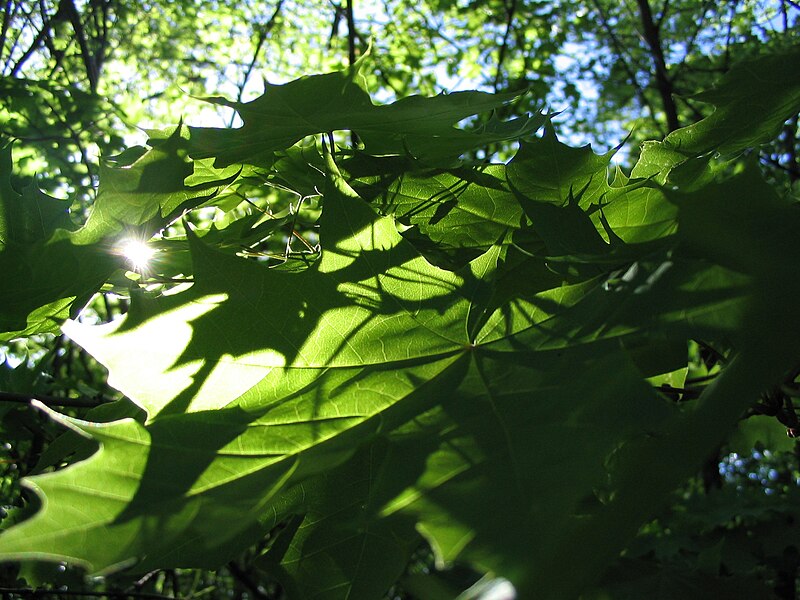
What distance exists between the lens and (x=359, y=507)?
23.0 inches

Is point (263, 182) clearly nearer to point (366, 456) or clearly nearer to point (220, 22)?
point (366, 456)

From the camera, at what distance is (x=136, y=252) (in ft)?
2.35

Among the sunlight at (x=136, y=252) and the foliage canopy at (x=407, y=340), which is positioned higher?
the sunlight at (x=136, y=252)

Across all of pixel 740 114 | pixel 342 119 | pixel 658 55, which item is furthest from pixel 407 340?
pixel 658 55

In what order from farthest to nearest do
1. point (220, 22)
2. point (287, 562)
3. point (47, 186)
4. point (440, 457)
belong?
1. point (220, 22)
2. point (47, 186)
3. point (287, 562)
4. point (440, 457)

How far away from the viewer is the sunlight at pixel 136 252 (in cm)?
71

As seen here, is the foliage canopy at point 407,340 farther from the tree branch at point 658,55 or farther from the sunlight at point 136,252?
the tree branch at point 658,55

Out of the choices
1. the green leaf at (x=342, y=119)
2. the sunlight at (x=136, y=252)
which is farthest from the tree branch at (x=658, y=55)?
the sunlight at (x=136, y=252)

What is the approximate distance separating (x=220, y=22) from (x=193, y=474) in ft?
22.4

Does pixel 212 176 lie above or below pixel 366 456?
above

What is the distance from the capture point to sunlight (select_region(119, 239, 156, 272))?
706mm

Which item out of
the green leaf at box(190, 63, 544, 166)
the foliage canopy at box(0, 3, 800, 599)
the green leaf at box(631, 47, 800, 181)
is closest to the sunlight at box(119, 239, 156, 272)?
the foliage canopy at box(0, 3, 800, 599)

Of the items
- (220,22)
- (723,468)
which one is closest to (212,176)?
(723,468)

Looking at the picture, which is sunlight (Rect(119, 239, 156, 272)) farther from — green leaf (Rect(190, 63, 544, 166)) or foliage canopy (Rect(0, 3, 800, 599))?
green leaf (Rect(190, 63, 544, 166))
